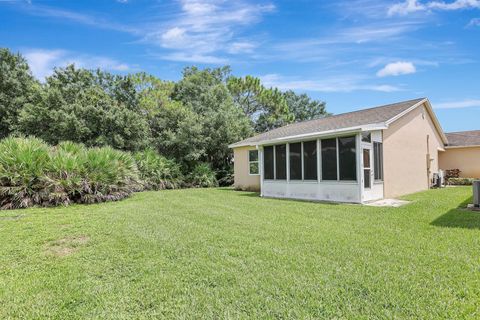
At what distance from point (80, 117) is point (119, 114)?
8.34 feet

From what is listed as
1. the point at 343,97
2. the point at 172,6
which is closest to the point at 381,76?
the point at 343,97

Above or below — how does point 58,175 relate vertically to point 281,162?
below

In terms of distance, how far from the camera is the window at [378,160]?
1153cm

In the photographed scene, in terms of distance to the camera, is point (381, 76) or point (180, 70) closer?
point (381, 76)

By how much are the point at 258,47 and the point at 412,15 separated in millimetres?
7218

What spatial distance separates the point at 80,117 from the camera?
19.9m

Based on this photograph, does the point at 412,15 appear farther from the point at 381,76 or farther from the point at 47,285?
the point at 47,285

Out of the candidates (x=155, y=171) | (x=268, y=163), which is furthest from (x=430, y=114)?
(x=155, y=171)

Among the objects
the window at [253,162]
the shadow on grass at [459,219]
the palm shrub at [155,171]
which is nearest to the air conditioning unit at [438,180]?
the shadow on grass at [459,219]

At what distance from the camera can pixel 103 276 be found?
4.15 m

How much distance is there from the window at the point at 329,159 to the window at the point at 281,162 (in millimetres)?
2053

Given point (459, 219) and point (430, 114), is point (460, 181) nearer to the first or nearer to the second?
point (430, 114)

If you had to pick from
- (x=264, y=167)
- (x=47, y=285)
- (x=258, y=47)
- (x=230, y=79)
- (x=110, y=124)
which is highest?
(x=230, y=79)

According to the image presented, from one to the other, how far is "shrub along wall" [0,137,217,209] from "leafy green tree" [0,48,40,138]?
44.7 feet
